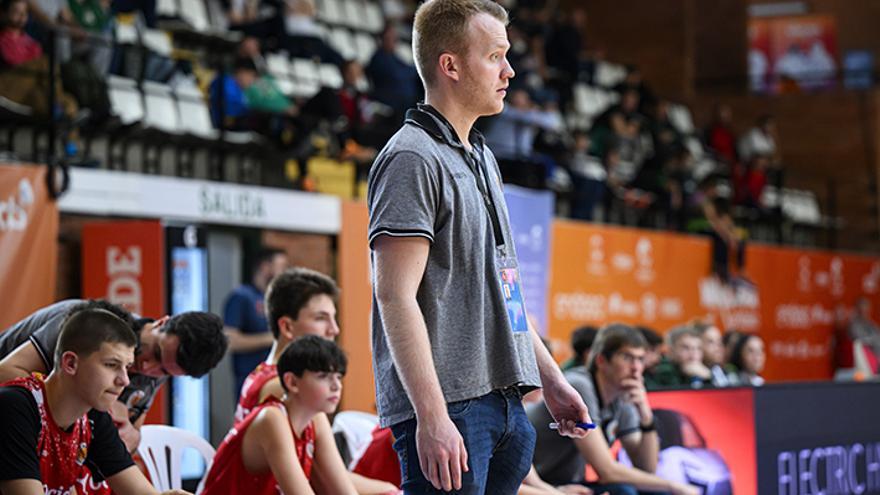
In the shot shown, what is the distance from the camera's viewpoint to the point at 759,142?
19.1 meters

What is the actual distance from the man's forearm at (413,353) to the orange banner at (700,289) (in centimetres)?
951

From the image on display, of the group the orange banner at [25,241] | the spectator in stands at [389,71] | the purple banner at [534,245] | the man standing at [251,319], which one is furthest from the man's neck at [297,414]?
the spectator in stands at [389,71]

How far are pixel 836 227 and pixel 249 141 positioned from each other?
11458mm

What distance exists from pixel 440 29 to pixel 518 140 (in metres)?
10.3

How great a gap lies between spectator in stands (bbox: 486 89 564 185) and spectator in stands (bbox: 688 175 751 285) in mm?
2940

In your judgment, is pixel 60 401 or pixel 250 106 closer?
pixel 60 401

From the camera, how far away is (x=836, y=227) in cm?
1916

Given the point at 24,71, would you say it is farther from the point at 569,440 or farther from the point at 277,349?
the point at 569,440

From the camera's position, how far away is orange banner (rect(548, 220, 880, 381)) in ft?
41.5

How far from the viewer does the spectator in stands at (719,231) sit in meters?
15.3

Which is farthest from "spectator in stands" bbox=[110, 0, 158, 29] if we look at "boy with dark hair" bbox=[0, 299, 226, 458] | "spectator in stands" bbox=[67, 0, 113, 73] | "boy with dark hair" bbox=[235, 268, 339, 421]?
"boy with dark hair" bbox=[0, 299, 226, 458]

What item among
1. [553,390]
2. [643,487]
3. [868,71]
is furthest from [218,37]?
[868,71]

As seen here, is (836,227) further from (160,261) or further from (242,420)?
(242,420)

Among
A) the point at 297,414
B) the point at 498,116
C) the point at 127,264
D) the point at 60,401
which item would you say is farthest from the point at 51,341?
the point at 498,116
